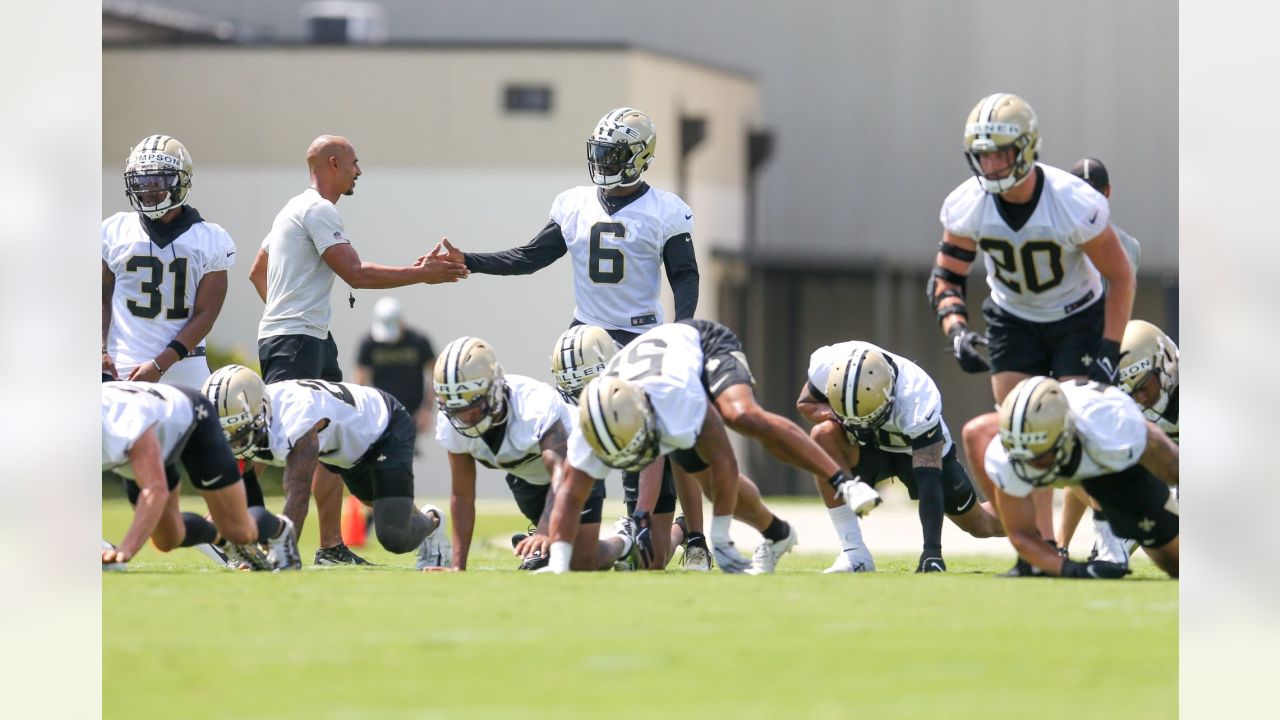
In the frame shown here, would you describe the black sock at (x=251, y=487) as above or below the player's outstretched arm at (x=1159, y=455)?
below

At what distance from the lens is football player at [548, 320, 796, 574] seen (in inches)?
309

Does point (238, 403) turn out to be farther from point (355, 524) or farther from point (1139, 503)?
point (355, 524)

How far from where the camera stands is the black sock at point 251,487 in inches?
363

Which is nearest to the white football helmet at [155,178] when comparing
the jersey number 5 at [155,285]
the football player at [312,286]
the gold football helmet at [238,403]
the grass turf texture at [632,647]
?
the jersey number 5 at [155,285]

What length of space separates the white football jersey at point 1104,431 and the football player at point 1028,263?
0.65m

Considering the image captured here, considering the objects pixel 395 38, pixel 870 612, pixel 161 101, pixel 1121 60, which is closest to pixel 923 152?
pixel 1121 60

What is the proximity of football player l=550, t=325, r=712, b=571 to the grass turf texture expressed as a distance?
1193 mm

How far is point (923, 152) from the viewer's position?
27234mm

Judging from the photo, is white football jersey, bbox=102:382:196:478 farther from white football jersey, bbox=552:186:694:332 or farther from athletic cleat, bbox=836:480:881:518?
athletic cleat, bbox=836:480:881:518

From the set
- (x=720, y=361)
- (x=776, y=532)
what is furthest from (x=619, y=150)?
(x=776, y=532)

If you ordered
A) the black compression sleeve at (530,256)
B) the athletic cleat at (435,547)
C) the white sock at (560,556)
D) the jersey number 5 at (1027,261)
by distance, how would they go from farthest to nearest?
the black compression sleeve at (530,256), the athletic cleat at (435,547), the jersey number 5 at (1027,261), the white sock at (560,556)

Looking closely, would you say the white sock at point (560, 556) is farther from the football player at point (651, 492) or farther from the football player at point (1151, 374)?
the football player at point (1151, 374)

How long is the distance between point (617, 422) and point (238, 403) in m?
1.97

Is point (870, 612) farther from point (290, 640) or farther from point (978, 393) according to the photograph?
point (978, 393)
